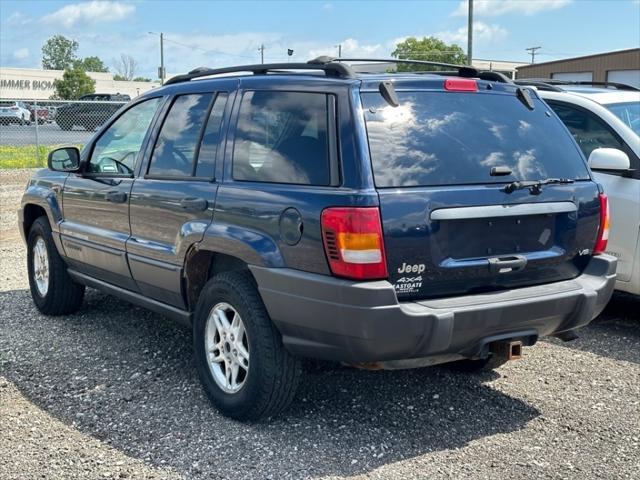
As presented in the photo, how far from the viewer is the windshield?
21.3ft

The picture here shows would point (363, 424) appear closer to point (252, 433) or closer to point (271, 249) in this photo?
point (252, 433)

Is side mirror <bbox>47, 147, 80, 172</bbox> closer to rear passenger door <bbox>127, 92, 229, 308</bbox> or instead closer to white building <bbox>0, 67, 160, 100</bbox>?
rear passenger door <bbox>127, 92, 229, 308</bbox>

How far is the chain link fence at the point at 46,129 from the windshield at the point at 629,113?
14772 millimetres

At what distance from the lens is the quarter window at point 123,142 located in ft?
17.2

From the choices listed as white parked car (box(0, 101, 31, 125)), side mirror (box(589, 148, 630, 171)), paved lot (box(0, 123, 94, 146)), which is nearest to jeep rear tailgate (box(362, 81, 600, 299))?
side mirror (box(589, 148, 630, 171))

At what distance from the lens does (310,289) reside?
3.65 m

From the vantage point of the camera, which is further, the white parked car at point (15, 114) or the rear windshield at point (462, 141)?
the white parked car at point (15, 114)

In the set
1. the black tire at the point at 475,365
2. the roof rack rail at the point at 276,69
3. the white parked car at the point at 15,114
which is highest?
the white parked car at the point at 15,114

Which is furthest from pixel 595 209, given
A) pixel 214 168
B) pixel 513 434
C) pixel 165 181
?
pixel 165 181

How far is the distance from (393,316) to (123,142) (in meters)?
2.84

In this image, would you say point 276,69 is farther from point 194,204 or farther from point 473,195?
point 473,195

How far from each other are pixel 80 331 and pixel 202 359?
1871 millimetres

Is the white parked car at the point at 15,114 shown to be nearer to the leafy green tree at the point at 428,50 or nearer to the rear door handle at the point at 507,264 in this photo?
the rear door handle at the point at 507,264

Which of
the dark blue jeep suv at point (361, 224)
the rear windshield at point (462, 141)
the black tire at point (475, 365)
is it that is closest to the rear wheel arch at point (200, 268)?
the dark blue jeep suv at point (361, 224)
